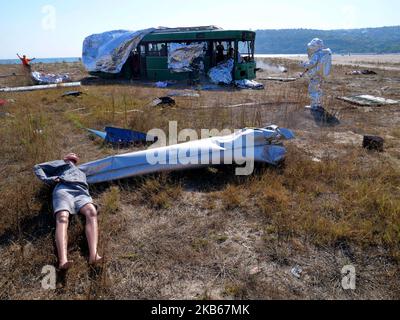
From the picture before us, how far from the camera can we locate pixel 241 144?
4.43 m

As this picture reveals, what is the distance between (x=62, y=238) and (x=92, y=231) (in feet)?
0.87

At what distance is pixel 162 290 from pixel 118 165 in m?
2.15

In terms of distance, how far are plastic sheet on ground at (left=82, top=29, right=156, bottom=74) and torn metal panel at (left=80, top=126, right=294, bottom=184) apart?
540 inches

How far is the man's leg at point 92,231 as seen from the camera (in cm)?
276

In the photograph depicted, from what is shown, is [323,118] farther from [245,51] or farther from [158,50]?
[158,50]

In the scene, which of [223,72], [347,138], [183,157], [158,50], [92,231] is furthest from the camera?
[158,50]

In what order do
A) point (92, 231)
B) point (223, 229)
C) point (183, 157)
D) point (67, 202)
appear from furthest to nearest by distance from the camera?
point (183, 157) < point (223, 229) < point (67, 202) < point (92, 231)

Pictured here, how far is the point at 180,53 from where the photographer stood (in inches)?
610

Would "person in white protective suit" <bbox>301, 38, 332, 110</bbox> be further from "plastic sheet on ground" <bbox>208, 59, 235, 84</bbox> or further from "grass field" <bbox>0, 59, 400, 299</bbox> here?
"plastic sheet on ground" <bbox>208, 59, 235, 84</bbox>

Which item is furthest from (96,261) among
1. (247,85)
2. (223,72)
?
(223,72)

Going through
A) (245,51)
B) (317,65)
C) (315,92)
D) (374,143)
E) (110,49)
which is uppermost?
(110,49)

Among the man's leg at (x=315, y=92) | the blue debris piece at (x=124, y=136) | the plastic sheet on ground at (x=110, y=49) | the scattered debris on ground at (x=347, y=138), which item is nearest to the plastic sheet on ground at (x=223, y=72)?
the plastic sheet on ground at (x=110, y=49)

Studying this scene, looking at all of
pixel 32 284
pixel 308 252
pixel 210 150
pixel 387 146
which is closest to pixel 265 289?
pixel 308 252
